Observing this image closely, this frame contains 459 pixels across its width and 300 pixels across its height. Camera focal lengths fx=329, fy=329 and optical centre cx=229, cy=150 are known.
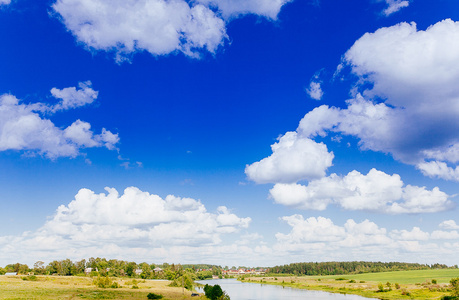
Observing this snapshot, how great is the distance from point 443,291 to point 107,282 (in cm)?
12109

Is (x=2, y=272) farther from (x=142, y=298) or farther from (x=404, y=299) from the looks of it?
(x=404, y=299)

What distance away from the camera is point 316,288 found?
168 metres

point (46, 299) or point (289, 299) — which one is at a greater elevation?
point (46, 299)

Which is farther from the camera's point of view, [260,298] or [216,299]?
[260,298]

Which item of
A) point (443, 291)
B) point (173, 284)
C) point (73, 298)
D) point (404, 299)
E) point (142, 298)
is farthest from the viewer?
point (173, 284)

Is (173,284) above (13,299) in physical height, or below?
below

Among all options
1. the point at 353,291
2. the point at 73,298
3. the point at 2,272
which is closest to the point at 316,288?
the point at 353,291

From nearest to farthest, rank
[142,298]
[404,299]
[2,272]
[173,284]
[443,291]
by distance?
[142,298] < [404,299] < [443,291] < [173,284] < [2,272]

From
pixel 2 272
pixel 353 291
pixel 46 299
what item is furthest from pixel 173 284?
pixel 2 272

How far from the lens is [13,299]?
7069cm

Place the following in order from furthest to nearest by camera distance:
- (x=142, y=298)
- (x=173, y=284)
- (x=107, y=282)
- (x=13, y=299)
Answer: (x=173, y=284) < (x=107, y=282) < (x=142, y=298) < (x=13, y=299)

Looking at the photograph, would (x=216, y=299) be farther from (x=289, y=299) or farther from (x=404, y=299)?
(x=404, y=299)

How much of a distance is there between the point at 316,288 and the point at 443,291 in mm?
68843

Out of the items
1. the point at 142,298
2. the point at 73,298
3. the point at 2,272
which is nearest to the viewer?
the point at 73,298
